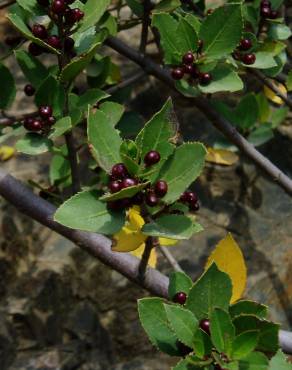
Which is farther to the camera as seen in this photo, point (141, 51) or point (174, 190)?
point (141, 51)

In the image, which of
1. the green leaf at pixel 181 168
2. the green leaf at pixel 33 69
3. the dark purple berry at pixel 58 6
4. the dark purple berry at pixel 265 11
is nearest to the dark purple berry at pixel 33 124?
the green leaf at pixel 33 69

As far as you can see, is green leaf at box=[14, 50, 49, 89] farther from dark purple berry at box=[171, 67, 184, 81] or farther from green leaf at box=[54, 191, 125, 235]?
green leaf at box=[54, 191, 125, 235]

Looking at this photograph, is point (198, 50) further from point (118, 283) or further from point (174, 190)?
point (118, 283)

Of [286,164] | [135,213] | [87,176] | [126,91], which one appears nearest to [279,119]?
[286,164]

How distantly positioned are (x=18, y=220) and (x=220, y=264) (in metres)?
1.03

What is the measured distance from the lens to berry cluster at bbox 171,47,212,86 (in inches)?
52.6

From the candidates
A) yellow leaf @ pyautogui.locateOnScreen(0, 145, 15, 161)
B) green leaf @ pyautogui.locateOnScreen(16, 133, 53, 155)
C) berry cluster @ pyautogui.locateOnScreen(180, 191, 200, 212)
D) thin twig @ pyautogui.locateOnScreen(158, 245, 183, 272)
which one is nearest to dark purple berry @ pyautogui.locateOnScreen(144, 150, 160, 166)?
berry cluster @ pyautogui.locateOnScreen(180, 191, 200, 212)

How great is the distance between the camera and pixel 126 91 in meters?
1.76

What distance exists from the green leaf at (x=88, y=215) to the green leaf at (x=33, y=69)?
1.29 feet

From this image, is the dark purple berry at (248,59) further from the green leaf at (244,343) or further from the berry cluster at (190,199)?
the green leaf at (244,343)

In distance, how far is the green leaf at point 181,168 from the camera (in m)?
0.99

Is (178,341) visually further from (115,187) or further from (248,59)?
(248,59)

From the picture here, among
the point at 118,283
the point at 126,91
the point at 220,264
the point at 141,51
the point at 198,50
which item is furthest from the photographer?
the point at 118,283

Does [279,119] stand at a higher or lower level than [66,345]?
higher
